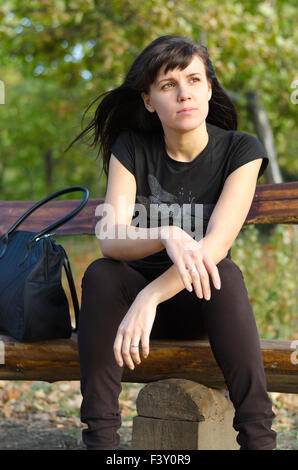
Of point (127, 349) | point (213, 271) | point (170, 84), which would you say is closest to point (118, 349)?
point (127, 349)

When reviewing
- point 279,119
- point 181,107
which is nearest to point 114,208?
point 181,107

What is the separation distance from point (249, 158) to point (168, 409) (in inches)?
38.8

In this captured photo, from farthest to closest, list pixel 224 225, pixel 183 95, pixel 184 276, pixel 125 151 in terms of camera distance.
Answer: pixel 125 151 → pixel 183 95 → pixel 224 225 → pixel 184 276

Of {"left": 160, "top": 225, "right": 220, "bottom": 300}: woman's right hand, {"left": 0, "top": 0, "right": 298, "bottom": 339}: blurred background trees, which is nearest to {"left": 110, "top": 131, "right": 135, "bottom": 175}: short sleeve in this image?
{"left": 160, "top": 225, "right": 220, "bottom": 300}: woman's right hand

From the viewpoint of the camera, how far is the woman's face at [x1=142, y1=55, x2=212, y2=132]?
2.32 metres

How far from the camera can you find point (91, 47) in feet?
24.3

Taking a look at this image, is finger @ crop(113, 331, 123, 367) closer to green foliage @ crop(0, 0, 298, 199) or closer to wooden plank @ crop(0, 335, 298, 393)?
wooden plank @ crop(0, 335, 298, 393)

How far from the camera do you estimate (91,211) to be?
315cm

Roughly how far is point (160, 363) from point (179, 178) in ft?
2.36

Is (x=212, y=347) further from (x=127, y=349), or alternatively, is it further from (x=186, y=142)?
(x=186, y=142)

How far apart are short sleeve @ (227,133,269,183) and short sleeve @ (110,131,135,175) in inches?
15.8

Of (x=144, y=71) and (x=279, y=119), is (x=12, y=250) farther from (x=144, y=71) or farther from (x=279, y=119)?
(x=279, y=119)

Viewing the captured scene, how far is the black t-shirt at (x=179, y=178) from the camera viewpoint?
7.98 ft

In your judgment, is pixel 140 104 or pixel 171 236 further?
pixel 140 104
